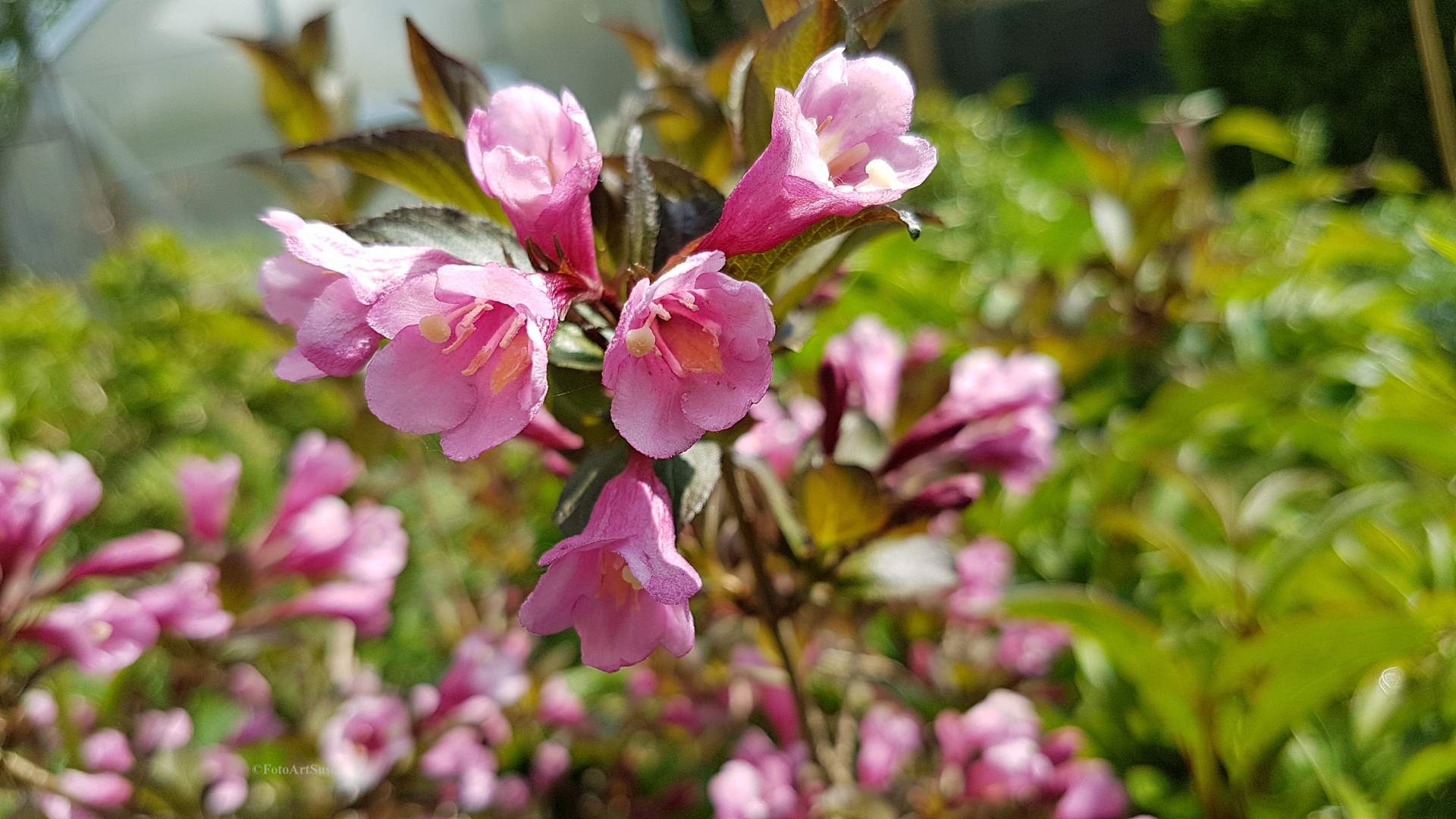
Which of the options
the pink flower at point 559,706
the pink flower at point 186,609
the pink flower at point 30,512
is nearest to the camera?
the pink flower at point 30,512

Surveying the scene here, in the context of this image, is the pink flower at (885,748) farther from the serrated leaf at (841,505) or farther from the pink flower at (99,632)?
the pink flower at (99,632)

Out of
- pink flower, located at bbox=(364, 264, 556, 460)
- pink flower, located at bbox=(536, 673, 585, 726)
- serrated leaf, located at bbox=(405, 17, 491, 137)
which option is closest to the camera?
pink flower, located at bbox=(364, 264, 556, 460)

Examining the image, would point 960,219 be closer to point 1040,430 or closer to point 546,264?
point 1040,430

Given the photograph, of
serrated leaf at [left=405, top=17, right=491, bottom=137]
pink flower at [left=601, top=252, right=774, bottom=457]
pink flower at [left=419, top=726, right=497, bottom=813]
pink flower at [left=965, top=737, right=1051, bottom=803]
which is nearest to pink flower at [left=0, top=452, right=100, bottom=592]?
pink flower at [left=419, top=726, right=497, bottom=813]

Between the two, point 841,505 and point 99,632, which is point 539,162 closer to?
point 841,505

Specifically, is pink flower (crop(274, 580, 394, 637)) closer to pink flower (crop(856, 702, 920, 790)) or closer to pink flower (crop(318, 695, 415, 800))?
pink flower (crop(318, 695, 415, 800))

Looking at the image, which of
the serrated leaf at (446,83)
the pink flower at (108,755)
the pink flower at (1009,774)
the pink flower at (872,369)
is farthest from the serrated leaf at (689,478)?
the pink flower at (108,755)

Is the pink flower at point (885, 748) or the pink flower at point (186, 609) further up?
the pink flower at point (186, 609)
